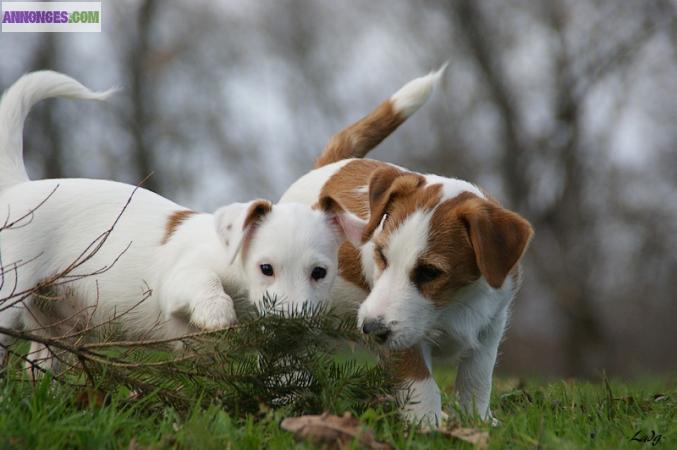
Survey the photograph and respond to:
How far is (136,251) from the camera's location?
4453mm

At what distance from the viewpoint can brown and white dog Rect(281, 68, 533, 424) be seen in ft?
11.3

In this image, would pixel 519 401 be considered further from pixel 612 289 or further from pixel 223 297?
pixel 612 289

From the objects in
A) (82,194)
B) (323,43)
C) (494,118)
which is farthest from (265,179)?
(82,194)

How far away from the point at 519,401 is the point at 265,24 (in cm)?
1477

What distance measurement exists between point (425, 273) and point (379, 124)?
2.04 m

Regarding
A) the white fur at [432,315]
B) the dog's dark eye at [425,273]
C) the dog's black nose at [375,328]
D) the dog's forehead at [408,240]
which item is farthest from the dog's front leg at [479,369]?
the dog's black nose at [375,328]

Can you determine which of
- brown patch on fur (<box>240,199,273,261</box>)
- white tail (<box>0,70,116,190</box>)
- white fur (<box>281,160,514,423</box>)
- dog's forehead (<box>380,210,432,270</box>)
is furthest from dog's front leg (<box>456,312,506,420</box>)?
white tail (<box>0,70,116,190</box>)

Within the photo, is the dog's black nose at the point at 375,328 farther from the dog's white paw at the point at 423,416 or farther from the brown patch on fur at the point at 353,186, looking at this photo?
the brown patch on fur at the point at 353,186

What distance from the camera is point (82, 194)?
4586 mm

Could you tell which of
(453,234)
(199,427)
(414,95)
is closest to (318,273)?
(453,234)

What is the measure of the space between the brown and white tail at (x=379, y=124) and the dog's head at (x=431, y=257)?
167 centimetres

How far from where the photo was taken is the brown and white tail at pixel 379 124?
540 centimetres

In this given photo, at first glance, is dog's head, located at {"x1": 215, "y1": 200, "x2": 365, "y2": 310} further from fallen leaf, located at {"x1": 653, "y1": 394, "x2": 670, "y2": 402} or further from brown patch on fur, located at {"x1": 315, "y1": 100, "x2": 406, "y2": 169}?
fallen leaf, located at {"x1": 653, "y1": 394, "x2": 670, "y2": 402}

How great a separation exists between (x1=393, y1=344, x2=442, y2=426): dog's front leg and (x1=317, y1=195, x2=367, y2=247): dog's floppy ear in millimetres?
670
